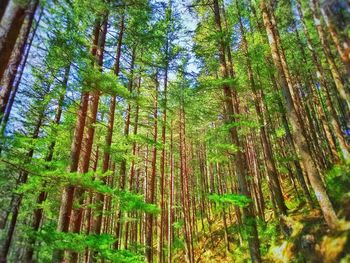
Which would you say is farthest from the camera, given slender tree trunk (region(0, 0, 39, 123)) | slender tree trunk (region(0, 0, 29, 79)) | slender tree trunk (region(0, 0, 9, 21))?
slender tree trunk (region(0, 0, 39, 123))

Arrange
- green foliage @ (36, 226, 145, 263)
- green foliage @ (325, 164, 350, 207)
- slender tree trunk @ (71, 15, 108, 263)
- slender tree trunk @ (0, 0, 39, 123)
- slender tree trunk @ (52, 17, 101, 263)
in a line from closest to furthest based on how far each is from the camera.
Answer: slender tree trunk @ (0, 0, 39, 123), green foliage @ (36, 226, 145, 263), slender tree trunk @ (52, 17, 101, 263), green foliage @ (325, 164, 350, 207), slender tree trunk @ (71, 15, 108, 263)

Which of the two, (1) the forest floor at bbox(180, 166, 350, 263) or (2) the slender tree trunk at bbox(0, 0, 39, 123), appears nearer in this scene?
(2) the slender tree trunk at bbox(0, 0, 39, 123)

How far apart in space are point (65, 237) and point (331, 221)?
740 centimetres

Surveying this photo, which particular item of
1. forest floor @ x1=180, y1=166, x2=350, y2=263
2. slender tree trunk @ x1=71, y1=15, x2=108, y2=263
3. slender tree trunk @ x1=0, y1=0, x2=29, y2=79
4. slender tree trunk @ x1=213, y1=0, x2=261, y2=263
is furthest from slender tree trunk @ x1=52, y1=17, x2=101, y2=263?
forest floor @ x1=180, y1=166, x2=350, y2=263

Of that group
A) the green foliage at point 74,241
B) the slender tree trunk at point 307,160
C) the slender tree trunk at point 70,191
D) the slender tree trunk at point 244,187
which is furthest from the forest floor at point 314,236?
the slender tree trunk at point 70,191

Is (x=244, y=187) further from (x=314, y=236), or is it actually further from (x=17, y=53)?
(x=17, y=53)

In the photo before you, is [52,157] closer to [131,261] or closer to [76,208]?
[76,208]

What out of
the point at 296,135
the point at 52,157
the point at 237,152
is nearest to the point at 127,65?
the point at 52,157

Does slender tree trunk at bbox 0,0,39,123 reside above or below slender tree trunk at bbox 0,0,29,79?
above

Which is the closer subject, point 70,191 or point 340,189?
point 70,191

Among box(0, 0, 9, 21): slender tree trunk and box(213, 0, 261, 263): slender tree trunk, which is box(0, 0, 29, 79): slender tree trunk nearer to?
box(0, 0, 9, 21): slender tree trunk

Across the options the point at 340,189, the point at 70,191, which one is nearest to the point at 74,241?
the point at 70,191

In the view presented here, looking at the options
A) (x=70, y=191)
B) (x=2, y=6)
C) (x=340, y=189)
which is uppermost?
(x=2, y=6)

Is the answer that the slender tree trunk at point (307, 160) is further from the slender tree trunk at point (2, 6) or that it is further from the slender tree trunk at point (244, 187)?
the slender tree trunk at point (2, 6)
